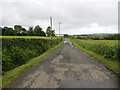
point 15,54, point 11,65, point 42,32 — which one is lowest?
point 11,65

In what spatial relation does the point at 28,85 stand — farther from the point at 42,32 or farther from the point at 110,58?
the point at 42,32

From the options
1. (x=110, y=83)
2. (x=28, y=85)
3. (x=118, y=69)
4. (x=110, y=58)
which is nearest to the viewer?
(x=28, y=85)

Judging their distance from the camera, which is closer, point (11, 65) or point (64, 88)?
point (64, 88)

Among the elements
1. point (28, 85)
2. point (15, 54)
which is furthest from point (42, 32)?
point (28, 85)

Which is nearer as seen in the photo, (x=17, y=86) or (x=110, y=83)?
(x=17, y=86)

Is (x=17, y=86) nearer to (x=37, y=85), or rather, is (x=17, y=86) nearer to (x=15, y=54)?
(x=37, y=85)

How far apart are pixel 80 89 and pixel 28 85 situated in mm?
1864

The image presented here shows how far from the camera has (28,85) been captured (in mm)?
4602

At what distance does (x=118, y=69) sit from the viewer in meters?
7.01

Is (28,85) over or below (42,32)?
below

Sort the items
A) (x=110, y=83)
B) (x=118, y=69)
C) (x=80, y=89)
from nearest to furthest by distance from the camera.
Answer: (x=80, y=89), (x=110, y=83), (x=118, y=69)

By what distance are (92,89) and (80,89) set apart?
413 millimetres

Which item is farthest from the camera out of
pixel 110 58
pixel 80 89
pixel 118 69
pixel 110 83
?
pixel 110 58

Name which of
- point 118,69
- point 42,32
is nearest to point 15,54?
point 118,69
